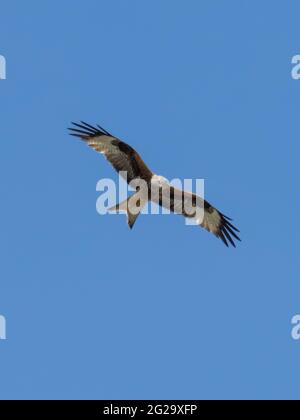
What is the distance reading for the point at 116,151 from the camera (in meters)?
18.0

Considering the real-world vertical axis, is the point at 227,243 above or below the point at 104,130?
below

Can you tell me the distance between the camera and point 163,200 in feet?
59.1

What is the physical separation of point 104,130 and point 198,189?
1820 millimetres

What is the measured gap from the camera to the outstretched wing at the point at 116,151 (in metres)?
17.8

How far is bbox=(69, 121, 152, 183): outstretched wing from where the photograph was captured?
701 inches

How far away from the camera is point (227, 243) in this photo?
18.8m
